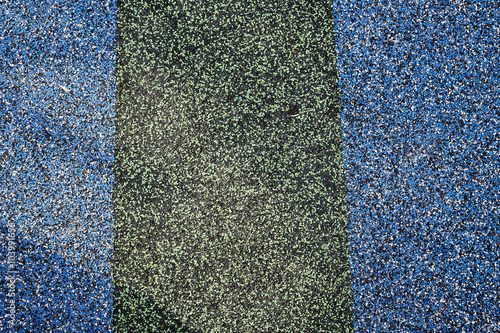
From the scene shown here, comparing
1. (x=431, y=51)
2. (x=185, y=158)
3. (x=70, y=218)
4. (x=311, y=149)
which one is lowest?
(x=70, y=218)

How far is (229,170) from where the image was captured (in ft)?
4.96

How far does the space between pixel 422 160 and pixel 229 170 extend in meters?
0.86

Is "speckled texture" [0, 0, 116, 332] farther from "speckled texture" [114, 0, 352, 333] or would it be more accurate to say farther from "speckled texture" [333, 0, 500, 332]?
"speckled texture" [333, 0, 500, 332]

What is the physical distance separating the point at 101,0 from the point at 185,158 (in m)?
0.83

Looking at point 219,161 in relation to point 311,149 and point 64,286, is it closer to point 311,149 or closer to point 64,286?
point 311,149

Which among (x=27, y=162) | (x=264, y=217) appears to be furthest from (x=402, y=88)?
(x=27, y=162)

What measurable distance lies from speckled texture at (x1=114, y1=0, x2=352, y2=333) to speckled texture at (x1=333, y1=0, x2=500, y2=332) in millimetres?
96

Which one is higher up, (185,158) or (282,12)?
(282,12)

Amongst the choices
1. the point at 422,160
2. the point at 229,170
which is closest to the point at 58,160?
the point at 229,170

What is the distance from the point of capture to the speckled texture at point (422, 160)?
1488 mm

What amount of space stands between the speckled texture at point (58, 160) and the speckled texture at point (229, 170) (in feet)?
0.25

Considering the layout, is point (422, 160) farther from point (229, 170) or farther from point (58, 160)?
point (58, 160)

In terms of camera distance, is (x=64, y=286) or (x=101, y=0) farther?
(x=101, y=0)

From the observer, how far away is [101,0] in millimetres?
1581
